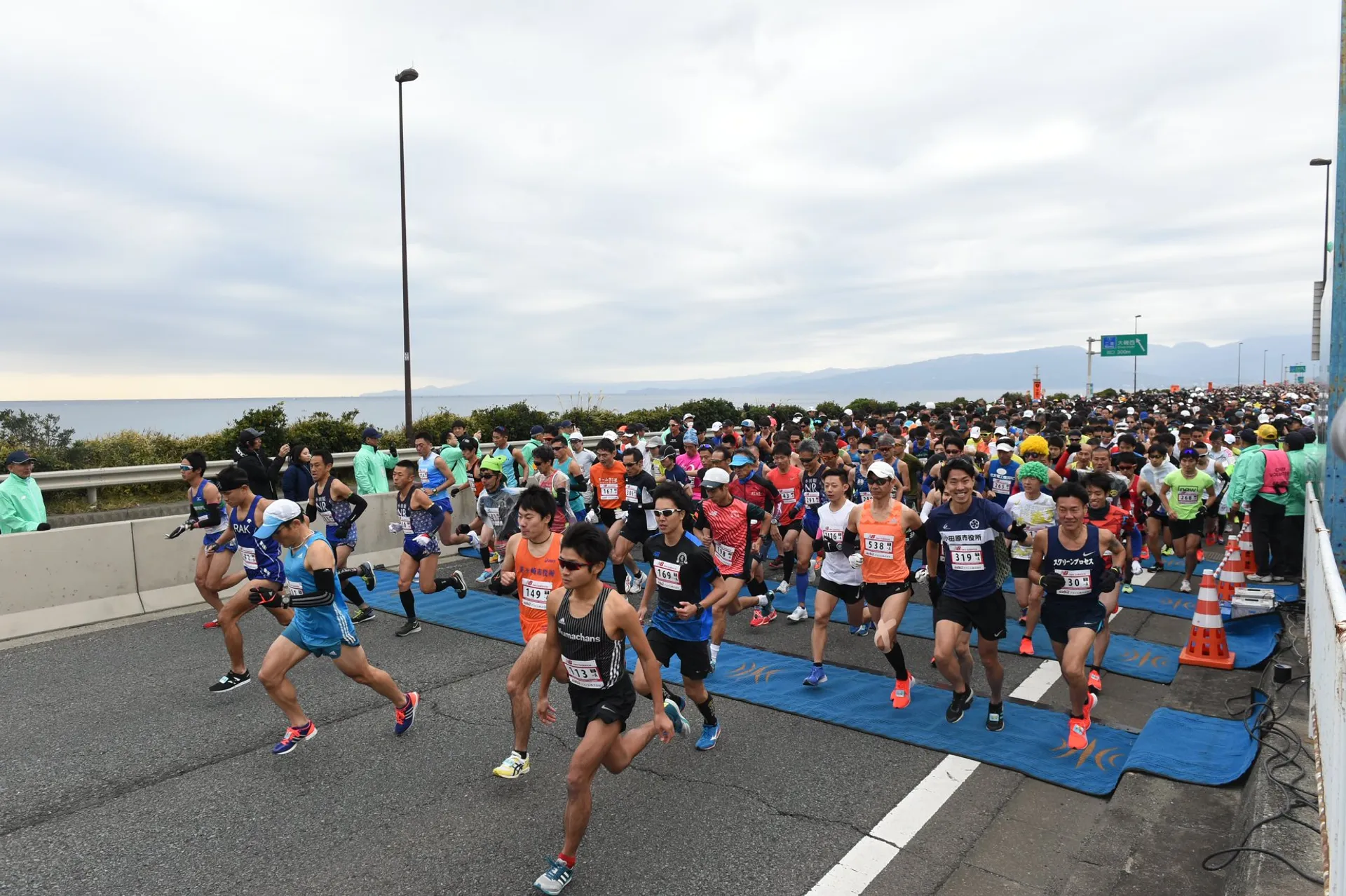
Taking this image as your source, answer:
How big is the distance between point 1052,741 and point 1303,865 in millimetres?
2147

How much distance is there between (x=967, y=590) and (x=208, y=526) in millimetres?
7761

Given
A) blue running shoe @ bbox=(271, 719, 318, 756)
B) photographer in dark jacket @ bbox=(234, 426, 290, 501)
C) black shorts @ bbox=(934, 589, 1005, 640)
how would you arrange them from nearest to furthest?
1. blue running shoe @ bbox=(271, 719, 318, 756)
2. black shorts @ bbox=(934, 589, 1005, 640)
3. photographer in dark jacket @ bbox=(234, 426, 290, 501)

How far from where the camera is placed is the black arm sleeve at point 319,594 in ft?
18.9

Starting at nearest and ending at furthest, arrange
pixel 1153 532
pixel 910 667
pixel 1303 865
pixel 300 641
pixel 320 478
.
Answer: pixel 1303 865
pixel 300 641
pixel 910 667
pixel 320 478
pixel 1153 532

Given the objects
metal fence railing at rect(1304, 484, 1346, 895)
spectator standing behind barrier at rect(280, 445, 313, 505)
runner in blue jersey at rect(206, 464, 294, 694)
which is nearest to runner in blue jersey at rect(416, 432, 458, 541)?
spectator standing behind barrier at rect(280, 445, 313, 505)

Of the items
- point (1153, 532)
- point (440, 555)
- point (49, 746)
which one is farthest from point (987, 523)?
point (440, 555)

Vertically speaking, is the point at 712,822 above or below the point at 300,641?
below

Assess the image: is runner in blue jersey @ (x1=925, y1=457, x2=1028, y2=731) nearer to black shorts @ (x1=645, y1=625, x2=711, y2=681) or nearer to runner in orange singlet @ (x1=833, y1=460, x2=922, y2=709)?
runner in orange singlet @ (x1=833, y1=460, x2=922, y2=709)

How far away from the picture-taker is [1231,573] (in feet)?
30.1

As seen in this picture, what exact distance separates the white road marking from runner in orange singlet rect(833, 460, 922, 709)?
3.56ft

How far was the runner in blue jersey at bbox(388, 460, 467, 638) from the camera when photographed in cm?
902

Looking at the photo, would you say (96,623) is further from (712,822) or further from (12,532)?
(712,822)

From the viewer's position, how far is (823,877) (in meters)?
4.21

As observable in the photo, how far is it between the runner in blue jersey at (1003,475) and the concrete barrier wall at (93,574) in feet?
34.2
